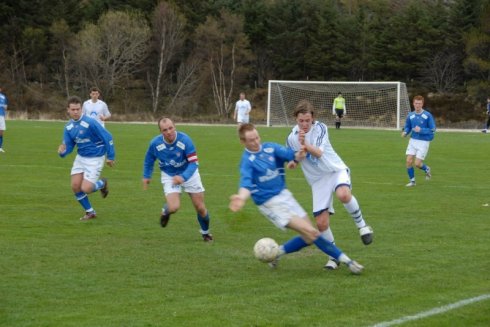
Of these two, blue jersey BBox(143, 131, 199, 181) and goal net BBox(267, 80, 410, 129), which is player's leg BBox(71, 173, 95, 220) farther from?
goal net BBox(267, 80, 410, 129)

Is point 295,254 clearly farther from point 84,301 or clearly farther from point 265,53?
point 265,53

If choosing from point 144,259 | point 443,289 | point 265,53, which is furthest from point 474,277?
point 265,53

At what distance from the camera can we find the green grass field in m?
6.98

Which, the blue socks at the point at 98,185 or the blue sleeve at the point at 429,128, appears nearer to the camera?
the blue socks at the point at 98,185

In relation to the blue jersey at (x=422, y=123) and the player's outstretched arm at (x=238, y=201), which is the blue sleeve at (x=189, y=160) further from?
the blue jersey at (x=422, y=123)

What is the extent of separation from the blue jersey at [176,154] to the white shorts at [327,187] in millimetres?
2082

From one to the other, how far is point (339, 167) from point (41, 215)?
237 inches

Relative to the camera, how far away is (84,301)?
7.44 metres

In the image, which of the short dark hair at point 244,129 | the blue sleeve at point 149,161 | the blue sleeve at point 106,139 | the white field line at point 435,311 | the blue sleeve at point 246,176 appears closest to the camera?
the white field line at point 435,311

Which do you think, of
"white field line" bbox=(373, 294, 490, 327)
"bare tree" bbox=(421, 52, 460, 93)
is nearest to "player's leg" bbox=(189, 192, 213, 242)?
"white field line" bbox=(373, 294, 490, 327)

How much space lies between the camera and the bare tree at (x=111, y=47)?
66125mm

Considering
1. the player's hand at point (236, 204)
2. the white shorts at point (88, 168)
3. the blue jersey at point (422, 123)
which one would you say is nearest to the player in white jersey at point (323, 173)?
the player's hand at point (236, 204)

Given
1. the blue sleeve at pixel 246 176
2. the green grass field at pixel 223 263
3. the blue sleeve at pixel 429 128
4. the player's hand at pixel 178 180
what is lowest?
the green grass field at pixel 223 263

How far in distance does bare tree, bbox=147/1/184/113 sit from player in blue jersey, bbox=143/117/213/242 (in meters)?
59.8
